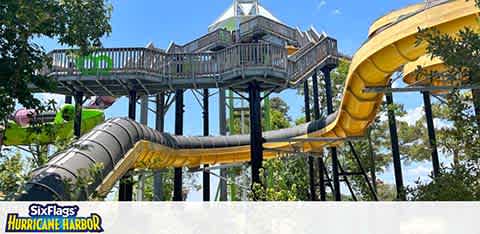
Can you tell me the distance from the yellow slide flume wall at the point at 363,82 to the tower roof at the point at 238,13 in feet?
25.8

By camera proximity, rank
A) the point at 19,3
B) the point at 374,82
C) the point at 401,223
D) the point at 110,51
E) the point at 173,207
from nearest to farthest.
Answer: the point at 19,3 → the point at 401,223 → the point at 173,207 → the point at 374,82 → the point at 110,51

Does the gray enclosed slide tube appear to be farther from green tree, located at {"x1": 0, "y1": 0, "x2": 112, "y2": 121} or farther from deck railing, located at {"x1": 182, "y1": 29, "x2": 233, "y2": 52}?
deck railing, located at {"x1": 182, "y1": 29, "x2": 233, "y2": 52}

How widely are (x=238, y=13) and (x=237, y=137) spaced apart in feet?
28.8

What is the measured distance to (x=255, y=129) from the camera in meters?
11.8

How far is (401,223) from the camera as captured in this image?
4781mm

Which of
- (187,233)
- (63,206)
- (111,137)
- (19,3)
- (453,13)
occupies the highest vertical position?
(453,13)

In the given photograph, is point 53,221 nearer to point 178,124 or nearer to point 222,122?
point 178,124

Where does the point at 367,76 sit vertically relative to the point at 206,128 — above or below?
above

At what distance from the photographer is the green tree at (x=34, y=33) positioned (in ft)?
14.6

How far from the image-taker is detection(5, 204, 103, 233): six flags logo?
4254mm

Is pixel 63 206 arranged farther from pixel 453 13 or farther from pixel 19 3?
pixel 453 13

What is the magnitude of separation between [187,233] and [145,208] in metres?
0.88

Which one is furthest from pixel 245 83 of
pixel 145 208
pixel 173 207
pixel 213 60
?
pixel 145 208

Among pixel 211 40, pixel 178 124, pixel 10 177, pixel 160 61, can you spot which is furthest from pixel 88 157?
pixel 211 40
